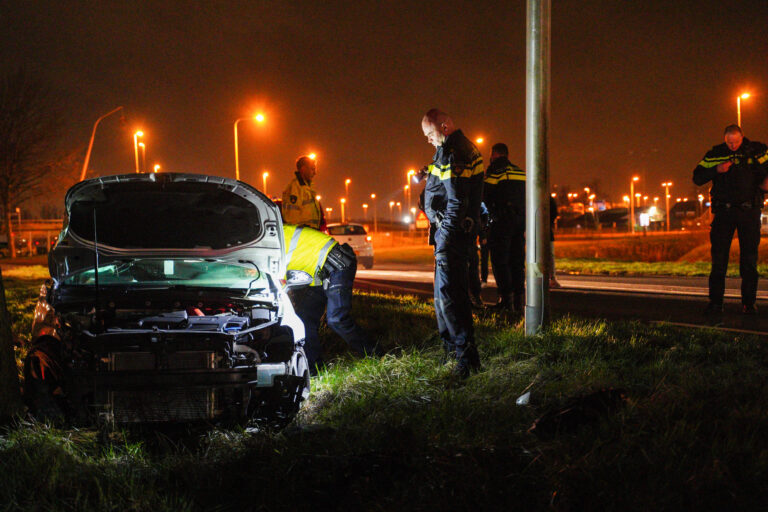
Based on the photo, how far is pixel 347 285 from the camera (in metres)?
5.14

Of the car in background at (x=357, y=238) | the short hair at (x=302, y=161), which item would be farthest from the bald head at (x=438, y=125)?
the car in background at (x=357, y=238)

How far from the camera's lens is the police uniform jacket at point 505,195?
26.0ft

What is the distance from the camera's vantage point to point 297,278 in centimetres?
471

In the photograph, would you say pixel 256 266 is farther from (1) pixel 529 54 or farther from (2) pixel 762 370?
(2) pixel 762 370

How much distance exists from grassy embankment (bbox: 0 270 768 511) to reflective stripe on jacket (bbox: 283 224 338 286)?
94 cm

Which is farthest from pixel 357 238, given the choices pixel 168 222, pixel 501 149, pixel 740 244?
pixel 168 222

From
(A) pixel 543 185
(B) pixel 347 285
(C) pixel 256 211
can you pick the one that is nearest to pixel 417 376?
(B) pixel 347 285

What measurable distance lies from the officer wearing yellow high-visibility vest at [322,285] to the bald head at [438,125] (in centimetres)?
113

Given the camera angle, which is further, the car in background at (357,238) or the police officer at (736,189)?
the car in background at (357,238)

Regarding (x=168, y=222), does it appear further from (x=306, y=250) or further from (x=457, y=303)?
(x=457, y=303)

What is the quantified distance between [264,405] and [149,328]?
812 millimetres

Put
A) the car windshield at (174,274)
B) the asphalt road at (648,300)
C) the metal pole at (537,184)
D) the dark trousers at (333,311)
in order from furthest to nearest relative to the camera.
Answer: the asphalt road at (648,300) < the metal pole at (537,184) < the dark trousers at (333,311) < the car windshield at (174,274)

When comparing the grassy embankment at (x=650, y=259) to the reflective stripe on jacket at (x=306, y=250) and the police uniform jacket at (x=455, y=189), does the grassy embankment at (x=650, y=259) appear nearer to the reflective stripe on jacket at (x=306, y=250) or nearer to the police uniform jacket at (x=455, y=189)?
the police uniform jacket at (x=455, y=189)

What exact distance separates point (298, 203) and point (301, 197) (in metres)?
0.07
